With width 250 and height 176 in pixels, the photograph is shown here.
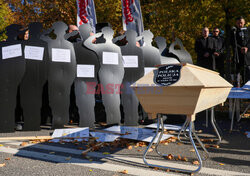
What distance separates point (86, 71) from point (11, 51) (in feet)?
4.68

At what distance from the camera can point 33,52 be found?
4660 mm

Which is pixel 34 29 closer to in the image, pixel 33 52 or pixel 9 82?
pixel 33 52

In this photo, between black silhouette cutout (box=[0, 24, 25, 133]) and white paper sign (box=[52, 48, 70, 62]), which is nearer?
black silhouette cutout (box=[0, 24, 25, 133])

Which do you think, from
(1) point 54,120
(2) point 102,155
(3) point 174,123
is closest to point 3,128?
(1) point 54,120

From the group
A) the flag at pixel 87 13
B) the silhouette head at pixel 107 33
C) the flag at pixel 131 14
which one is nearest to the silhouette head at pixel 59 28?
the silhouette head at pixel 107 33

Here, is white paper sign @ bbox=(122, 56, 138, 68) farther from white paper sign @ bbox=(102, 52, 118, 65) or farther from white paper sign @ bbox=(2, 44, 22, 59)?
white paper sign @ bbox=(2, 44, 22, 59)

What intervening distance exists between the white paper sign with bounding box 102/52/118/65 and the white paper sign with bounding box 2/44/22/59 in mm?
1578

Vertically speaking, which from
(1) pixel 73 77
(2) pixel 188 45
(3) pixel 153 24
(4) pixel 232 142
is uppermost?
(3) pixel 153 24

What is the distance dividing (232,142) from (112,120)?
230 centimetres

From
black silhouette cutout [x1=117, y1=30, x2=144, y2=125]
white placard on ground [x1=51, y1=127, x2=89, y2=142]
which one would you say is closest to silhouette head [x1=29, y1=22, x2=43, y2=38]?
black silhouette cutout [x1=117, y1=30, x2=144, y2=125]

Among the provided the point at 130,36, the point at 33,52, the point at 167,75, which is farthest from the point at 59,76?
the point at 167,75

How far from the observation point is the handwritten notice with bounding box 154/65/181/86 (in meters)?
2.46

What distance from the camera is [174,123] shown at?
539 cm

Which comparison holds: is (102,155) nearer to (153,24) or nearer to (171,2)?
(171,2)
